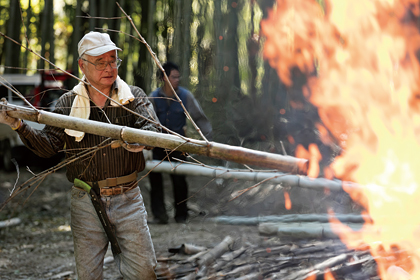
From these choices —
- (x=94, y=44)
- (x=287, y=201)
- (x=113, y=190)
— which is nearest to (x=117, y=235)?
(x=113, y=190)

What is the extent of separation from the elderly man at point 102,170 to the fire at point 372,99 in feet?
4.36

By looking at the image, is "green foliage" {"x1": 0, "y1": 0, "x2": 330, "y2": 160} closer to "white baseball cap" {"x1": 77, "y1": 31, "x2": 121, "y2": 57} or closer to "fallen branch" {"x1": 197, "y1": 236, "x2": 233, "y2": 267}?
"fallen branch" {"x1": 197, "y1": 236, "x2": 233, "y2": 267}

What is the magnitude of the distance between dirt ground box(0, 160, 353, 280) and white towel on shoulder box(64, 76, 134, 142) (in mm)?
1693

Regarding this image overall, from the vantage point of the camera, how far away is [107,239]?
295 cm

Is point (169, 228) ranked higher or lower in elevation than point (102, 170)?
lower

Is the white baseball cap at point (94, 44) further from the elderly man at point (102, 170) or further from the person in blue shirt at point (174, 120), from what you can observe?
the person in blue shirt at point (174, 120)

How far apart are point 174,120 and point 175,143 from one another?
3.70 m

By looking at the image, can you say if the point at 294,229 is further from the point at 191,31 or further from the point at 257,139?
the point at 191,31

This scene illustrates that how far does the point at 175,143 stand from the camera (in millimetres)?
2432

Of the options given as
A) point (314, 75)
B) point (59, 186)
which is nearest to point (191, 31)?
point (314, 75)

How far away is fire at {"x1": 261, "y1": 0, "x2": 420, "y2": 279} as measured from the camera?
3602 millimetres

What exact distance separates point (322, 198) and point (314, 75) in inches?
109

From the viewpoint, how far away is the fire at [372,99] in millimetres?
3602

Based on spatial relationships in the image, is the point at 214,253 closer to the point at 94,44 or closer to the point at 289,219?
the point at 289,219
